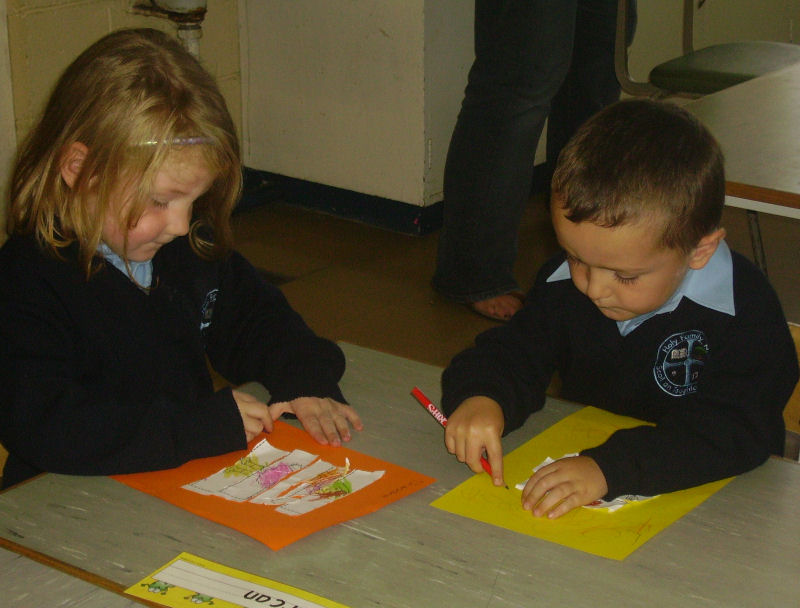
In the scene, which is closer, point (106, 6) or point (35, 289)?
point (35, 289)

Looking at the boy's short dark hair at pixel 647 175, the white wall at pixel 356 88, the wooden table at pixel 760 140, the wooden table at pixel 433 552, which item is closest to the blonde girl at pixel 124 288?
the wooden table at pixel 433 552

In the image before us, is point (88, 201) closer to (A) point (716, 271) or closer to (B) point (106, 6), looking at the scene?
(A) point (716, 271)

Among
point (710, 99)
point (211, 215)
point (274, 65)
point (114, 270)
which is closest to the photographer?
point (114, 270)

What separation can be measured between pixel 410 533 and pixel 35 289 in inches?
22.8

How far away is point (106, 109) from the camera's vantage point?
119 cm

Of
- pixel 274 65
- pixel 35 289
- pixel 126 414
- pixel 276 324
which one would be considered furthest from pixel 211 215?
pixel 274 65

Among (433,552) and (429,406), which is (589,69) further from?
(433,552)

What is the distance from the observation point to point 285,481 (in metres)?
1.04

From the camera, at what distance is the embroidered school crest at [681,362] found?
1215mm

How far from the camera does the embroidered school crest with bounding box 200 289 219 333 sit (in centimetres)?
141

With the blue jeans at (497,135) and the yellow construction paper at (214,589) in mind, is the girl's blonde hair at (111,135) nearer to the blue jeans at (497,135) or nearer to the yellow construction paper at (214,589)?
the yellow construction paper at (214,589)

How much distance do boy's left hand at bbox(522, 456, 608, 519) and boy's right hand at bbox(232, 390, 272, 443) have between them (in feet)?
0.99

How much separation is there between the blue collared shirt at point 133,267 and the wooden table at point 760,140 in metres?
0.89

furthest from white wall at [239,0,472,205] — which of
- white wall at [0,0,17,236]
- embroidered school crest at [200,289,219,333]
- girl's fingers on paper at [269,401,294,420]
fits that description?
girl's fingers on paper at [269,401,294,420]
